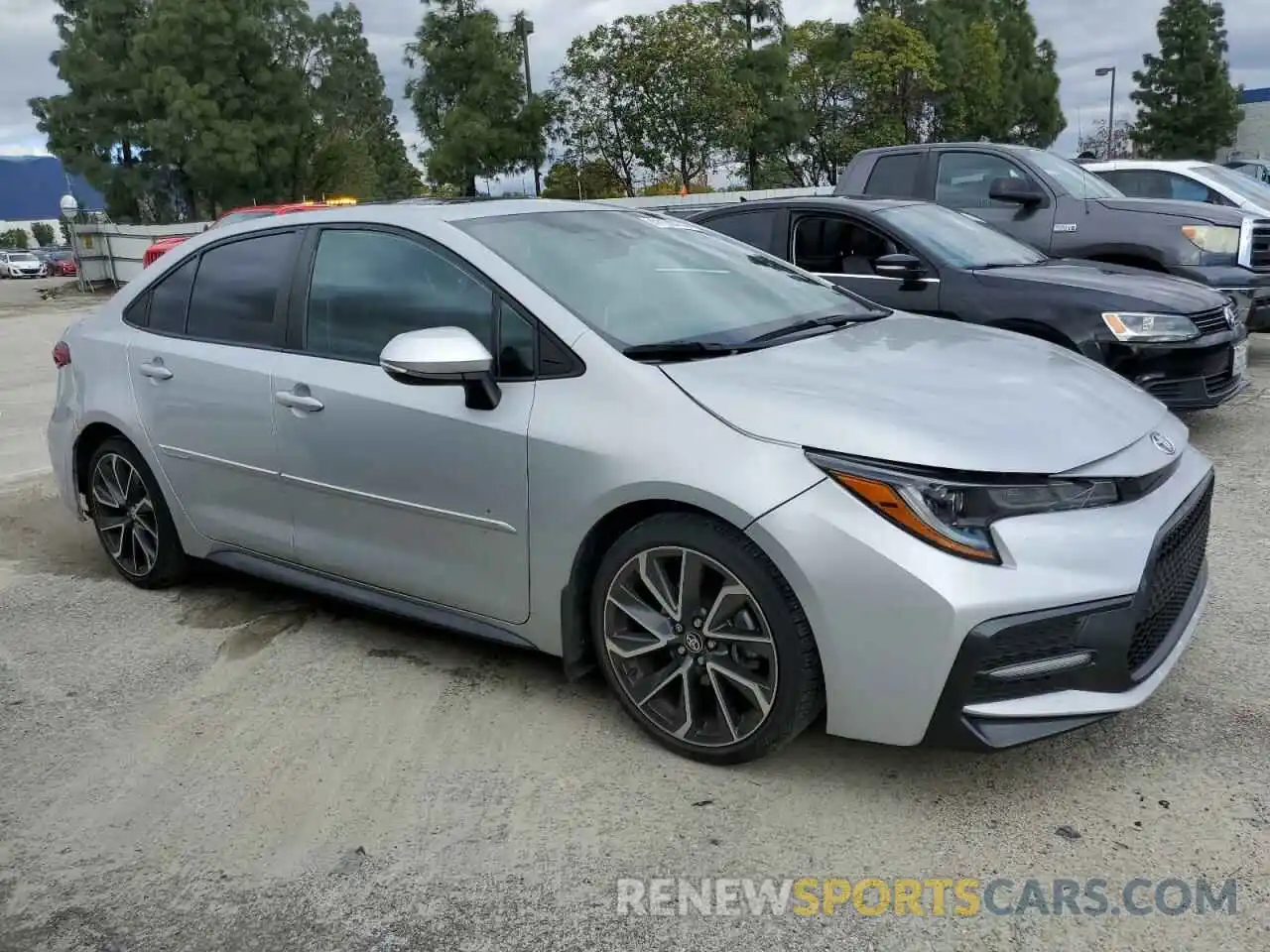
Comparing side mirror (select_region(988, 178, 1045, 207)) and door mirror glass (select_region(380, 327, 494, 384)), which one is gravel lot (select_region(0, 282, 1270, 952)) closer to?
door mirror glass (select_region(380, 327, 494, 384))

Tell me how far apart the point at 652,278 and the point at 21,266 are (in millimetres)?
49653

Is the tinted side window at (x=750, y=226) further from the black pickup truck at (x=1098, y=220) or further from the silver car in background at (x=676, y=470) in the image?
the silver car in background at (x=676, y=470)

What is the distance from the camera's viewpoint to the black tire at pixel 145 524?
4609 millimetres

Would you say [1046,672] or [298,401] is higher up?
[298,401]

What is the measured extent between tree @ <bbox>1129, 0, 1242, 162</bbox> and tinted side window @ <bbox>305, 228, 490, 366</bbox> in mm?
56575

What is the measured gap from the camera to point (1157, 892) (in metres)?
2.52

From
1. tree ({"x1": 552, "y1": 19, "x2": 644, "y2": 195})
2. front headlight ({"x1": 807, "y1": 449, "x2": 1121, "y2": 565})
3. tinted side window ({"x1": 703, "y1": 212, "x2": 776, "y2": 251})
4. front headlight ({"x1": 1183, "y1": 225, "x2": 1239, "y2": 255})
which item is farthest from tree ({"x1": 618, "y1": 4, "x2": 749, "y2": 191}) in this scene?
front headlight ({"x1": 807, "y1": 449, "x2": 1121, "y2": 565})

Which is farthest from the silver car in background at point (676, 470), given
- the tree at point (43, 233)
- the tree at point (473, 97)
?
the tree at point (43, 233)

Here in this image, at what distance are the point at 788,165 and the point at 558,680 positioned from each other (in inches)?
1280

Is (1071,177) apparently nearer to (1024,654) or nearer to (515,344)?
(515,344)

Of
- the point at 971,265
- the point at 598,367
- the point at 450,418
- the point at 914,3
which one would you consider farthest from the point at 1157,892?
the point at 914,3

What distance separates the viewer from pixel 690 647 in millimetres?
3076

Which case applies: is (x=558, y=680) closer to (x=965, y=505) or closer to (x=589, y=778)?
(x=589, y=778)

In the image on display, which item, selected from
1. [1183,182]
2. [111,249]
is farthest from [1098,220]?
[111,249]
